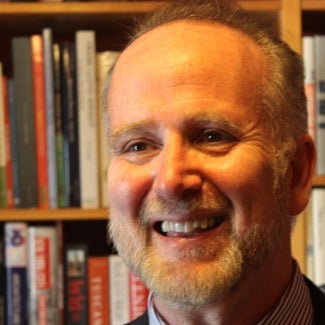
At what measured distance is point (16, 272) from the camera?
1371 mm

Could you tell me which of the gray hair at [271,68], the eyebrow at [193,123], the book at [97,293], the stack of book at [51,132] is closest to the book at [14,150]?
the stack of book at [51,132]

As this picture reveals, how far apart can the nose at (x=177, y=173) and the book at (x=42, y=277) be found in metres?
0.58

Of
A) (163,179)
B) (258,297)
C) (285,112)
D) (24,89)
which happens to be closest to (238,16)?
(285,112)

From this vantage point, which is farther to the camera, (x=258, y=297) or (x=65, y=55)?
(x=65, y=55)

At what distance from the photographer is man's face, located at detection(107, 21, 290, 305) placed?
85 cm

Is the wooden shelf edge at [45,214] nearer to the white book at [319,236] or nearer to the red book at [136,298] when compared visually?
the red book at [136,298]

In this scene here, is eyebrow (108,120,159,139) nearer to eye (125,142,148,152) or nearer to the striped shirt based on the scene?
Result: eye (125,142,148,152)

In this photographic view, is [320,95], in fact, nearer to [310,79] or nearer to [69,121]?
[310,79]

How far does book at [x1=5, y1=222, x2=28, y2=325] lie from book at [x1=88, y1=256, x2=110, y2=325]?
146 mm

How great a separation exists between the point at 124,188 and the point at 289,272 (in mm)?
301

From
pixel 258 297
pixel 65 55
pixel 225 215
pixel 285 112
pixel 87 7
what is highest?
pixel 87 7

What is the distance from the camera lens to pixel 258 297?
927 mm

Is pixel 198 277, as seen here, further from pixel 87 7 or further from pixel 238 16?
pixel 87 7

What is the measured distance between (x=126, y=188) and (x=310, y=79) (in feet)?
2.08
